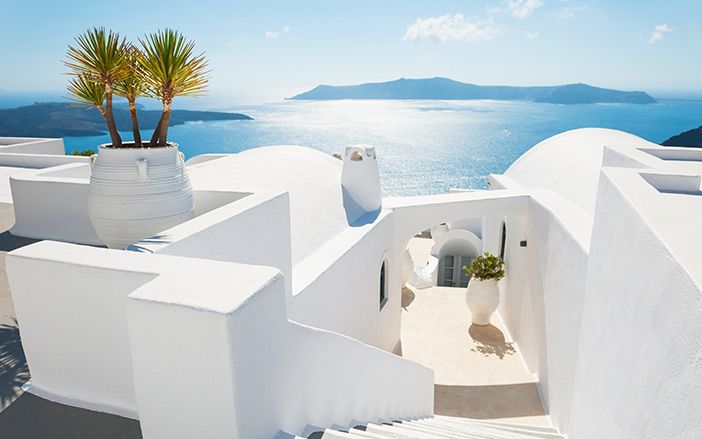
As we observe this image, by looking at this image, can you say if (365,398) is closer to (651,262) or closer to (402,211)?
(651,262)

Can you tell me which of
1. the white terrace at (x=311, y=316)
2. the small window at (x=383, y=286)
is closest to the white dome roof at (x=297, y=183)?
the white terrace at (x=311, y=316)

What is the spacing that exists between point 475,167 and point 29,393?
107032 millimetres

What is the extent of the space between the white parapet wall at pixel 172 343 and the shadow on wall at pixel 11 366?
17 centimetres

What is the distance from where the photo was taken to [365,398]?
16.6 feet

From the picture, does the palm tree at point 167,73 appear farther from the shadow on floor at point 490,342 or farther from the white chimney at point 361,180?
→ the shadow on floor at point 490,342

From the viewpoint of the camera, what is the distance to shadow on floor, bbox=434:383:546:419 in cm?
1003

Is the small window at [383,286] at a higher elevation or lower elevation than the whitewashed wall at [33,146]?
lower

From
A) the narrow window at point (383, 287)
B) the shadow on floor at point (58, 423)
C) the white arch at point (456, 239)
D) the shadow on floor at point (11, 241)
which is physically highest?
the shadow on floor at point (11, 241)

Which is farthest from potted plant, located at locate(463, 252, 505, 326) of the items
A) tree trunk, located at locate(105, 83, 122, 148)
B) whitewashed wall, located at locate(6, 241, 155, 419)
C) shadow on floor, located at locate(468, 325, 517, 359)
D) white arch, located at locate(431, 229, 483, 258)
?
whitewashed wall, located at locate(6, 241, 155, 419)

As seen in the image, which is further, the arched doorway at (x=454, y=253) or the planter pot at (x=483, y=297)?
the arched doorway at (x=454, y=253)

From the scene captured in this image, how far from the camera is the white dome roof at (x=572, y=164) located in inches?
475

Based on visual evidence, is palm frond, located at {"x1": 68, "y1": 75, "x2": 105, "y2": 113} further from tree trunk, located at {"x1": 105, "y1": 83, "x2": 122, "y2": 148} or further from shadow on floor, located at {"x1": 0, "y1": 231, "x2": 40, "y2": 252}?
shadow on floor, located at {"x1": 0, "y1": 231, "x2": 40, "y2": 252}

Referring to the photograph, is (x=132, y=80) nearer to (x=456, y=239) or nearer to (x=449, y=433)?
(x=449, y=433)

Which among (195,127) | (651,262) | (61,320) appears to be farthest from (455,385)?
(195,127)
